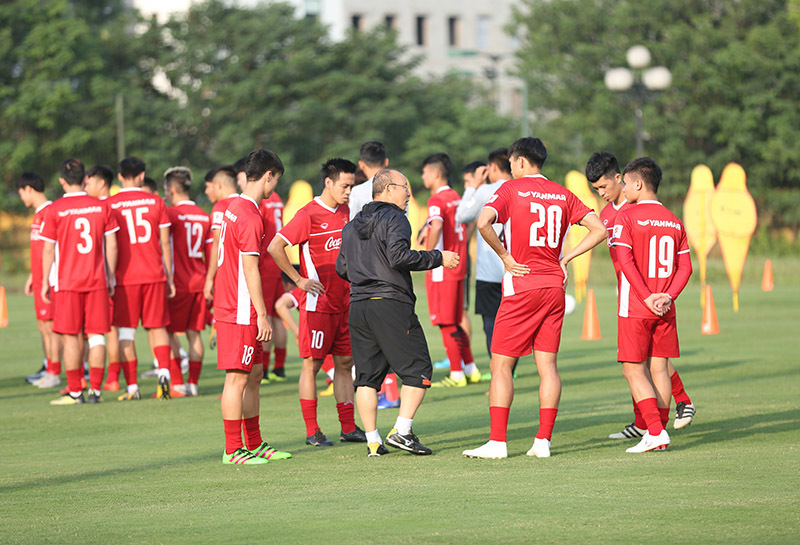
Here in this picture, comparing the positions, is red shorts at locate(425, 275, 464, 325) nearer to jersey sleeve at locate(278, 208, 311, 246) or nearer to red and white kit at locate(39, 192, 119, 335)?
red and white kit at locate(39, 192, 119, 335)

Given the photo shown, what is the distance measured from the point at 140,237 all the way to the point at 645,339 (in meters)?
5.69

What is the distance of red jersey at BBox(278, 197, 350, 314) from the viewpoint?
9109 mm

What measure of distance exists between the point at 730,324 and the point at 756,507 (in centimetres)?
1366

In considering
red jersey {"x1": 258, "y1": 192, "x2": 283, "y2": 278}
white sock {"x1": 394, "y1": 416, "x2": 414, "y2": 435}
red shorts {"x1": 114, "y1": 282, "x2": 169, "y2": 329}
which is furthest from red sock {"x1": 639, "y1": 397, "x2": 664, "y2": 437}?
red shorts {"x1": 114, "y1": 282, "x2": 169, "y2": 329}

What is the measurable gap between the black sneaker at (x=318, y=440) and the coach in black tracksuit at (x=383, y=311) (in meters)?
0.70

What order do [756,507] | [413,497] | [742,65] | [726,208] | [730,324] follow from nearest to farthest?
[756,507] → [413,497] → [730,324] → [726,208] → [742,65]

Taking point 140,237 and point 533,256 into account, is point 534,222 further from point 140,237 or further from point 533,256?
point 140,237

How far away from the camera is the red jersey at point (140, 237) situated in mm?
12078

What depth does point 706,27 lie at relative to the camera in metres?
49.4

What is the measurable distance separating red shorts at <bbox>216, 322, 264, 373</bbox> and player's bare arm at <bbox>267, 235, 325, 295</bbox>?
0.59 meters

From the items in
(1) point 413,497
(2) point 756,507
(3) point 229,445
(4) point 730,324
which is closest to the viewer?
(2) point 756,507

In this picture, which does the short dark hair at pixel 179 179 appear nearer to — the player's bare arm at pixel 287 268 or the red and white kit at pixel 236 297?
the player's bare arm at pixel 287 268

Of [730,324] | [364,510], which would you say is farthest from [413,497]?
[730,324]

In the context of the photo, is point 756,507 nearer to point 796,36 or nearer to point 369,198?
point 369,198
